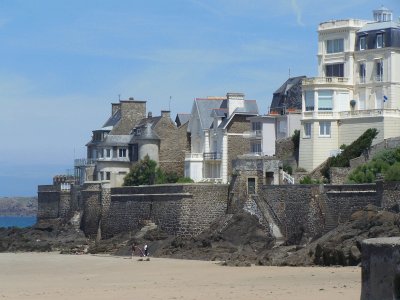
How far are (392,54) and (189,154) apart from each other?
15.4 metres

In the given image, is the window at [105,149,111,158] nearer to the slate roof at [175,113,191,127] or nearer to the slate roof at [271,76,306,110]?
the slate roof at [175,113,191,127]

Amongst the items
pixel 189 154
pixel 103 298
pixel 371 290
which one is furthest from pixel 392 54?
pixel 371 290

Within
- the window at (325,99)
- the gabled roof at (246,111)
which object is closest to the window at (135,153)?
the gabled roof at (246,111)

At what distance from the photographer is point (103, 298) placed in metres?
31.1

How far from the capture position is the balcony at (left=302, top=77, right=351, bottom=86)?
55.5 m

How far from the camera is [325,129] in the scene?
5550cm

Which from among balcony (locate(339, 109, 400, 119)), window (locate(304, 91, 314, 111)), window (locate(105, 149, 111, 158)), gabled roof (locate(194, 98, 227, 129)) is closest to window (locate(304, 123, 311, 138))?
window (locate(304, 91, 314, 111))

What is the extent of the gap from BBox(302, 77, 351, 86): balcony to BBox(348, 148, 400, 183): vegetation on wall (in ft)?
19.6

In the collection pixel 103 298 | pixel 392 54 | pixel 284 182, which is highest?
pixel 392 54

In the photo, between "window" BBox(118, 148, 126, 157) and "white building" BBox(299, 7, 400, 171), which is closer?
"white building" BBox(299, 7, 400, 171)

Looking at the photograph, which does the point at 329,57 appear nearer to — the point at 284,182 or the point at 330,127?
the point at 330,127

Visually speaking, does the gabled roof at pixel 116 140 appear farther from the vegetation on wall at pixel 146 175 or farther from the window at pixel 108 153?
the vegetation on wall at pixel 146 175

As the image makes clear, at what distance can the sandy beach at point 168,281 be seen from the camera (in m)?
31.0

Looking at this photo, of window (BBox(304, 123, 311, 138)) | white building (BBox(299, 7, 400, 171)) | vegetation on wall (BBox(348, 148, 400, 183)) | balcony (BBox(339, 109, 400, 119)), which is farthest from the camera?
window (BBox(304, 123, 311, 138))
